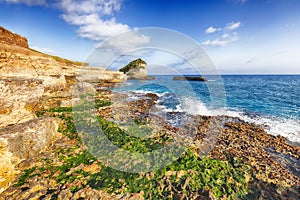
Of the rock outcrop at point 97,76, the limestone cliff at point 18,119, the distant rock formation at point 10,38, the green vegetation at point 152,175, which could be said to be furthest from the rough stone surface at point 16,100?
the rock outcrop at point 97,76

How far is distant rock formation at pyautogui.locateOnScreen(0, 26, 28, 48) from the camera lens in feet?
43.6

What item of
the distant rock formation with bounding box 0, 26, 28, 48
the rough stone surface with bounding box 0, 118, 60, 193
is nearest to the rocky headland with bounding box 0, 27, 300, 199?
the rough stone surface with bounding box 0, 118, 60, 193

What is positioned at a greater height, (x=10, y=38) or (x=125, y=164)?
(x=10, y=38)

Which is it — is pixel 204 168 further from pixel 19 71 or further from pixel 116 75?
pixel 116 75

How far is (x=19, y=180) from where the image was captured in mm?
4223

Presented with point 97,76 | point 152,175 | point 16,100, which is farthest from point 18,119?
point 97,76

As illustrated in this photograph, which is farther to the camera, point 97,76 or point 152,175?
point 97,76

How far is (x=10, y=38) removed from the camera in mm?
14555

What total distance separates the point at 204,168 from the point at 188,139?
98.9 inches

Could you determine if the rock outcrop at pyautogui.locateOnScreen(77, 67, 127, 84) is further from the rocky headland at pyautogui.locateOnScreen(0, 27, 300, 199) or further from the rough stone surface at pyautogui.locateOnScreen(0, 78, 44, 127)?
the rocky headland at pyautogui.locateOnScreen(0, 27, 300, 199)

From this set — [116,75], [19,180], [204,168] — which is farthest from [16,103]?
[116,75]

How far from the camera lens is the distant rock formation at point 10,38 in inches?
523

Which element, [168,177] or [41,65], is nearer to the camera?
[168,177]

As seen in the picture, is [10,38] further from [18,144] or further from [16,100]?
[18,144]
